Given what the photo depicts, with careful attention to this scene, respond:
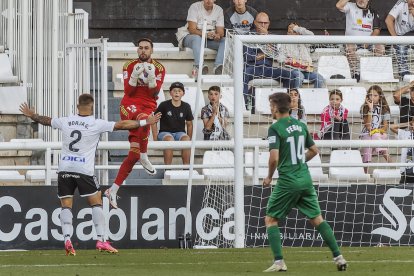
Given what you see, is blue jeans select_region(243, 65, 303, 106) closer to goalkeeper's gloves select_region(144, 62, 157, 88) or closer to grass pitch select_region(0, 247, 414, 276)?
goalkeeper's gloves select_region(144, 62, 157, 88)

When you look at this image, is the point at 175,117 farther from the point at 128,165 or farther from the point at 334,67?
the point at 334,67

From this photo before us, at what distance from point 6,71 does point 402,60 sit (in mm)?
5882

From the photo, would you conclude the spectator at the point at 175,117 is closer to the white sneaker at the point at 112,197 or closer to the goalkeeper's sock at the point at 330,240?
the white sneaker at the point at 112,197

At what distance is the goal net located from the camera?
1830cm

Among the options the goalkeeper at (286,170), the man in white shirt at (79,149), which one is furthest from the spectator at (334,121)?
the goalkeeper at (286,170)

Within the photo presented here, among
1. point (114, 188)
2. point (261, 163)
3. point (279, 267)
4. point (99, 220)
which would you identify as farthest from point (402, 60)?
point (279, 267)

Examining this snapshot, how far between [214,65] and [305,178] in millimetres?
9596

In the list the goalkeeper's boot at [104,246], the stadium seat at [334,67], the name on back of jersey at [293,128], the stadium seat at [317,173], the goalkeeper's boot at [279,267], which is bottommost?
the goalkeeper's boot at [104,246]

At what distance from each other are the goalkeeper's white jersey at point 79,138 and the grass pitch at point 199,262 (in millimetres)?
1037

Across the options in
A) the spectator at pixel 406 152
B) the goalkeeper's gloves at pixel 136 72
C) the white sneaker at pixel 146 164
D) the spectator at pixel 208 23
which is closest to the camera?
the goalkeeper's gloves at pixel 136 72

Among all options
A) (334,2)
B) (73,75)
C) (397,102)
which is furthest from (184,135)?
(334,2)

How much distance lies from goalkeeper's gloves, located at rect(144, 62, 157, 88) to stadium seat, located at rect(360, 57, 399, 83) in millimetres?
4944

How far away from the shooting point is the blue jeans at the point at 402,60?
70.6ft

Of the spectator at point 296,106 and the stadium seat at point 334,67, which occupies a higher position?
the stadium seat at point 334,67
